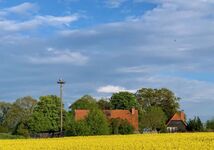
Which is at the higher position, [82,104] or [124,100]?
[124,100]

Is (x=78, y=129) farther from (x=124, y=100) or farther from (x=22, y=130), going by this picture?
(x=124, y=100)

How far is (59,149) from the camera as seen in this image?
3412 centimetres

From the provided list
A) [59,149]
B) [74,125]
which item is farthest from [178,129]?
[59,149]

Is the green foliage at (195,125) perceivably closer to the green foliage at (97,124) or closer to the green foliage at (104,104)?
the green foliage at (97,124)

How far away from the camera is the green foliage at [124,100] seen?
135500 mm

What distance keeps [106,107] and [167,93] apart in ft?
57.9

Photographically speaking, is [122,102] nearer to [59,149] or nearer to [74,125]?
[74,125]

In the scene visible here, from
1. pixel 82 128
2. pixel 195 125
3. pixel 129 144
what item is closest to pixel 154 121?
pixel 195 125

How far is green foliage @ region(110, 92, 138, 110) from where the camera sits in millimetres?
135500

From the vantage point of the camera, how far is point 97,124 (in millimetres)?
80125

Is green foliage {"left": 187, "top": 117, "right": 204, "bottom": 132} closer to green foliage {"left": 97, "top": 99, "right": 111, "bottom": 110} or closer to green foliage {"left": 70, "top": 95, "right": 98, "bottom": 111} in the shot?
green foliage {"left": 70, "top": 95, "right": 98, "bottom": 111}

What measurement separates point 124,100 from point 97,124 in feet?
Answer: 185

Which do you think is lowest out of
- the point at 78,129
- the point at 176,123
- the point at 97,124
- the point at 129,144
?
the point at 129,144

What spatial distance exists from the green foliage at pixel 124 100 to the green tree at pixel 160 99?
455 centimetres
